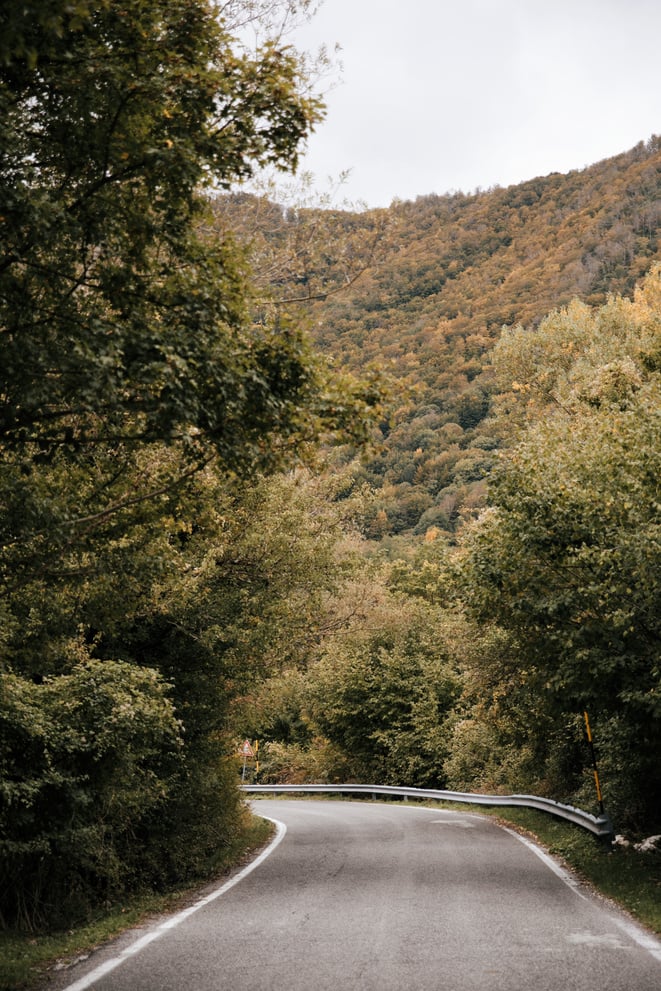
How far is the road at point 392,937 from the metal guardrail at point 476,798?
1.02 m

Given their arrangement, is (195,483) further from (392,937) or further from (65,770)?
(392,937)

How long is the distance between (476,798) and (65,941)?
647 inches

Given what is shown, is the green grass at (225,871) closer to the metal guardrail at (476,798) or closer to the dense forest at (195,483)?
the metal guardrail at (476,798)

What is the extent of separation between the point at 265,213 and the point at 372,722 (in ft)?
97.5

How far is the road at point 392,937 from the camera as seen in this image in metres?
6.19

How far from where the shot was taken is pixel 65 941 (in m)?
7.99

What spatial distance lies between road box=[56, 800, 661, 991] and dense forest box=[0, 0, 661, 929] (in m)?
1.65

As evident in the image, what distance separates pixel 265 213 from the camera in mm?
7734

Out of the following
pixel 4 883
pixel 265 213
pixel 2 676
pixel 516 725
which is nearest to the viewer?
pixel 2 676

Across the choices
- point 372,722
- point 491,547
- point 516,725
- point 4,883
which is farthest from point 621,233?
point 4,883

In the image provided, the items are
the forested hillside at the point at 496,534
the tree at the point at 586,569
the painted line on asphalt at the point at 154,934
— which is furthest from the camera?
the tree at the point at 586,569

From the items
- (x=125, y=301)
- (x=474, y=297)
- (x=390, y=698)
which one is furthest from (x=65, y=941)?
(x=474, y=297)

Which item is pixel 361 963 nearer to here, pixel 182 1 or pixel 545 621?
pixel 545 621

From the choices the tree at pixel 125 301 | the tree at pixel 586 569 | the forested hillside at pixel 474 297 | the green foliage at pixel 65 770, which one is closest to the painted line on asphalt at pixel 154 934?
the green foliage at pixel 65 770
